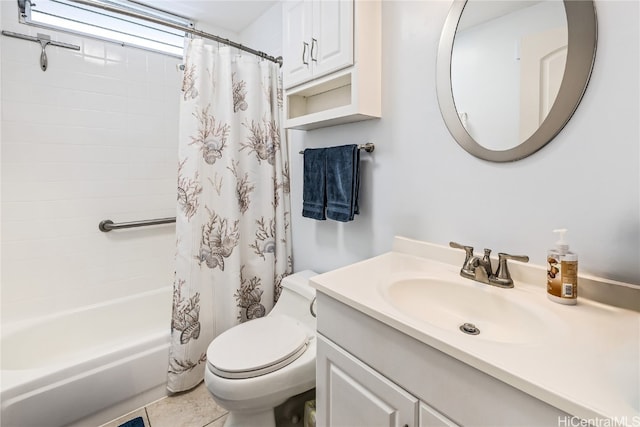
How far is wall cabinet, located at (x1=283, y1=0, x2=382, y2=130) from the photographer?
1235 millimetres

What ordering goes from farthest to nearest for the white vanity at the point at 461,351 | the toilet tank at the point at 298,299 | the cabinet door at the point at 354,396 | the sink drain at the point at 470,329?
the toilet tank at the point at 298,299, the sink drain at the point at 470,329, the cabinet door at the point at 354,396, the white vanity at the point at 461,351

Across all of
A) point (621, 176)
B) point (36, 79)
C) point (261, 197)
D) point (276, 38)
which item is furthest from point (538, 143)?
point (36, 79)

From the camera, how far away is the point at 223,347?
129cm

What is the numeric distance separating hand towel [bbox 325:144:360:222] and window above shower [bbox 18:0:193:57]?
1.06 metres

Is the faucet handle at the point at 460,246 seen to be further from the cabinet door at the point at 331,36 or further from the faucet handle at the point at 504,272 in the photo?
the cabinet door at the point at 331,36

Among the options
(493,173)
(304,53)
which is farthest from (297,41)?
(493,173)

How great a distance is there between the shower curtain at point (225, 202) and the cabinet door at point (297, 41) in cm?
33

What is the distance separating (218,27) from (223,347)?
86.7 inches

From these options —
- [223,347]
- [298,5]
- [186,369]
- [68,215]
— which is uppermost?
[298,5]

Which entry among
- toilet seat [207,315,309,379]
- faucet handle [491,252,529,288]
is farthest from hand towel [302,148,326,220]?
faucet handle [491,252,529,288]

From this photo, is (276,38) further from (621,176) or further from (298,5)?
(621,176)

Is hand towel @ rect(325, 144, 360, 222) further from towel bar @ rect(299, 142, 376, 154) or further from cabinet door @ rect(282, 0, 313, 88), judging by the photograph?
cabinet door @ rect(282, 0, 313, 88)

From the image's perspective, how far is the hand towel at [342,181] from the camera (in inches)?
54.1

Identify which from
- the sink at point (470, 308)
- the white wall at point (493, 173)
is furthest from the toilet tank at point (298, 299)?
the sink at point (470, 308)
